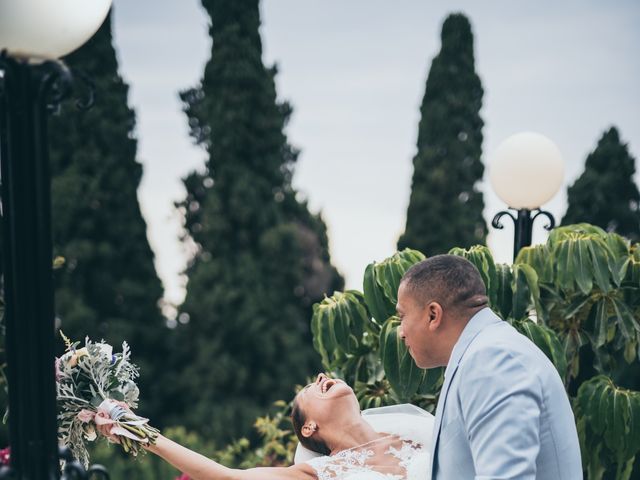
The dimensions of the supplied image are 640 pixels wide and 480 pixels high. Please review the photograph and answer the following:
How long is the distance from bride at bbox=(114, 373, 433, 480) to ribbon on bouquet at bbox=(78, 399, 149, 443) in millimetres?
547

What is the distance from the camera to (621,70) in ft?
41.0

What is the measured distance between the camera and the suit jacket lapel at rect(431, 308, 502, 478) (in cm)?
237

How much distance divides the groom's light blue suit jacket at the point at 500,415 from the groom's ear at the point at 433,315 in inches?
3.1

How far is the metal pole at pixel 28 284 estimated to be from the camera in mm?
2398

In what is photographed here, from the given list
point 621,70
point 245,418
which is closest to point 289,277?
point 245,418

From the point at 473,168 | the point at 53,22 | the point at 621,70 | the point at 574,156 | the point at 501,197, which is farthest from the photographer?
the point at 473,168

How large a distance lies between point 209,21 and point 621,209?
23.9ft

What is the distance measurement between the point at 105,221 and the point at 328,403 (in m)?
10.6

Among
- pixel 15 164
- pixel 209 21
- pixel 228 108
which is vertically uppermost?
pixel 209 21

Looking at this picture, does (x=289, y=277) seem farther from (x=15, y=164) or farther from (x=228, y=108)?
(x=15, y=164)

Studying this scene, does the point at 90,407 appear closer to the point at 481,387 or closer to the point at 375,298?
the point at 481,387

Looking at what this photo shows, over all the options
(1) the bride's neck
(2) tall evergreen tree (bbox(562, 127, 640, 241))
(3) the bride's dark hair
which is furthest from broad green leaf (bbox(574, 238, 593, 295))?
(2) tall evergreen tree (bbox(562, 127, 640, 241))

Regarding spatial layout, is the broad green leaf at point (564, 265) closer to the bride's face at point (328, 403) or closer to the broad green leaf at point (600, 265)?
the broad green leaf at point (600, 265)

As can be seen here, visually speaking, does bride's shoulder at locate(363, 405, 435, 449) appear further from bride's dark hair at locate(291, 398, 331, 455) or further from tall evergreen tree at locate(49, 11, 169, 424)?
tall evergreen tree at locate(49, 11, 169, 424)
